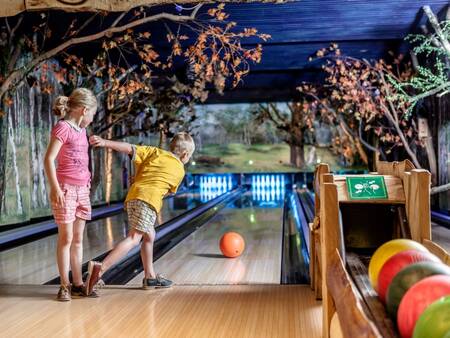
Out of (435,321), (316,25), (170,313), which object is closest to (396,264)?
(435,321)

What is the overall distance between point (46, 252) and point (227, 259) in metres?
1.73

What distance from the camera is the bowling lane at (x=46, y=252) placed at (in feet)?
11.6

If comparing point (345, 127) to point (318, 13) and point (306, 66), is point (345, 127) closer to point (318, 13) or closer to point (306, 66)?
point (306, 66)

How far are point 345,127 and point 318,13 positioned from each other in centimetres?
386

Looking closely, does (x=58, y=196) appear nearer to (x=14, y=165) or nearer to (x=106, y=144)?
(x=106, y=144)

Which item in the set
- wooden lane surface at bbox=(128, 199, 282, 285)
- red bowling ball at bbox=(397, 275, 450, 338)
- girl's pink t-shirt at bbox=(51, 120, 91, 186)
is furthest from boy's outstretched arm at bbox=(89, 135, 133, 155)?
red bowling ball at bbox=(397, 275, 450, 338)

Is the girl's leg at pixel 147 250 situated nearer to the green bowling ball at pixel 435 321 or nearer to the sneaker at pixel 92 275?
the sneaker at pixel 92 275

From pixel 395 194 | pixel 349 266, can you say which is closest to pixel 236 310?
pixel 349 266

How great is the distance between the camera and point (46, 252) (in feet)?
14.9

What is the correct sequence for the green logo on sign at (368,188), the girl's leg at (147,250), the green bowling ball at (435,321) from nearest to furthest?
the green bowling ball at (435,321) → the green logo on sign at (368,188) → the girl's leg at (147,250)

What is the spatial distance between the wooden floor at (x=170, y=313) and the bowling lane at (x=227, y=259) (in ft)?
0.98

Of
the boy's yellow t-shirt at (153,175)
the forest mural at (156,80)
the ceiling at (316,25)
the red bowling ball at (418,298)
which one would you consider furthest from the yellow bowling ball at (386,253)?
the ceiling at (316,25)

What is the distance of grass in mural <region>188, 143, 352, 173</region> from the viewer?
1319 centimetres

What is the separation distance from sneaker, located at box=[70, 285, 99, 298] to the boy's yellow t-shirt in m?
0.56
